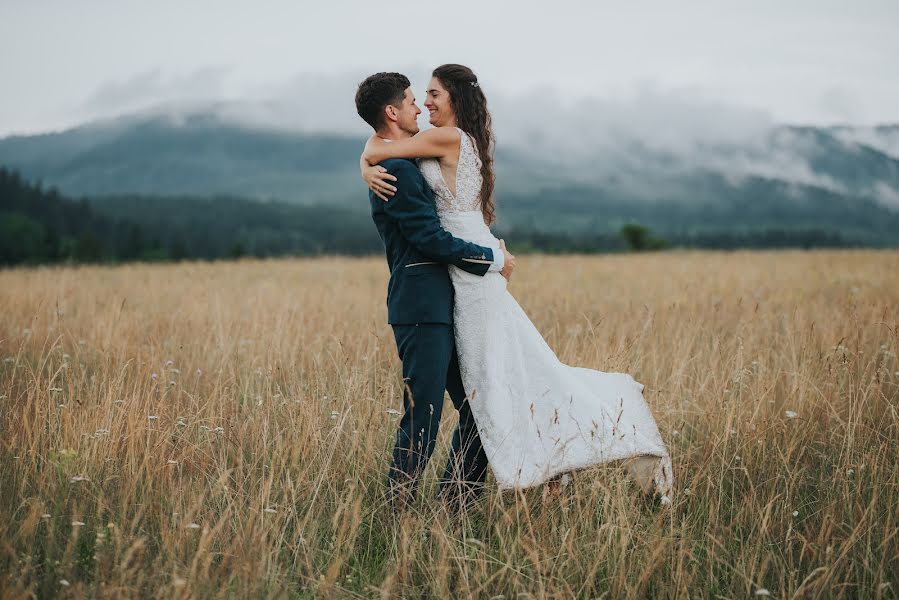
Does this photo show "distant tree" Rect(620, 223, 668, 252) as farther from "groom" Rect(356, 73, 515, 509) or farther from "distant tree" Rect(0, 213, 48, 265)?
"groom" Rect(356, 73, 515, 509)

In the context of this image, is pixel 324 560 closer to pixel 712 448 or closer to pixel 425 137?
pixel 425 137

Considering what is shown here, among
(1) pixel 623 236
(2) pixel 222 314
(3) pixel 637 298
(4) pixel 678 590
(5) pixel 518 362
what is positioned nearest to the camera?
(4) pixel 678 590

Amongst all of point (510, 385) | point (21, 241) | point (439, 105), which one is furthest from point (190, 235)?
point (510, 385)

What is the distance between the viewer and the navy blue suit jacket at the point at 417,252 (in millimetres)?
3068

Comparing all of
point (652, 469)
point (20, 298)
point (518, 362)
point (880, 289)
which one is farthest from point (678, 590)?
point (880, 289)

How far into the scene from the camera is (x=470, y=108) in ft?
11.0

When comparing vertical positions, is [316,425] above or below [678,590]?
above

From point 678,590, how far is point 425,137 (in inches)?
85.7

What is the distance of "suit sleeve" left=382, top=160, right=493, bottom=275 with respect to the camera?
10.0 feet

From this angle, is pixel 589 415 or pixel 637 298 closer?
pixel 589 415

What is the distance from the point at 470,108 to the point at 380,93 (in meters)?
0.43

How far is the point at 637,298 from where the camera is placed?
32.0ft

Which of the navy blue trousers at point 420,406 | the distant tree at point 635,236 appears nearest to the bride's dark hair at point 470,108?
the navy blue trousers at point 420,406

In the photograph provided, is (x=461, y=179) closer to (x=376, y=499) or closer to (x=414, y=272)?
(x=414, y=272)
